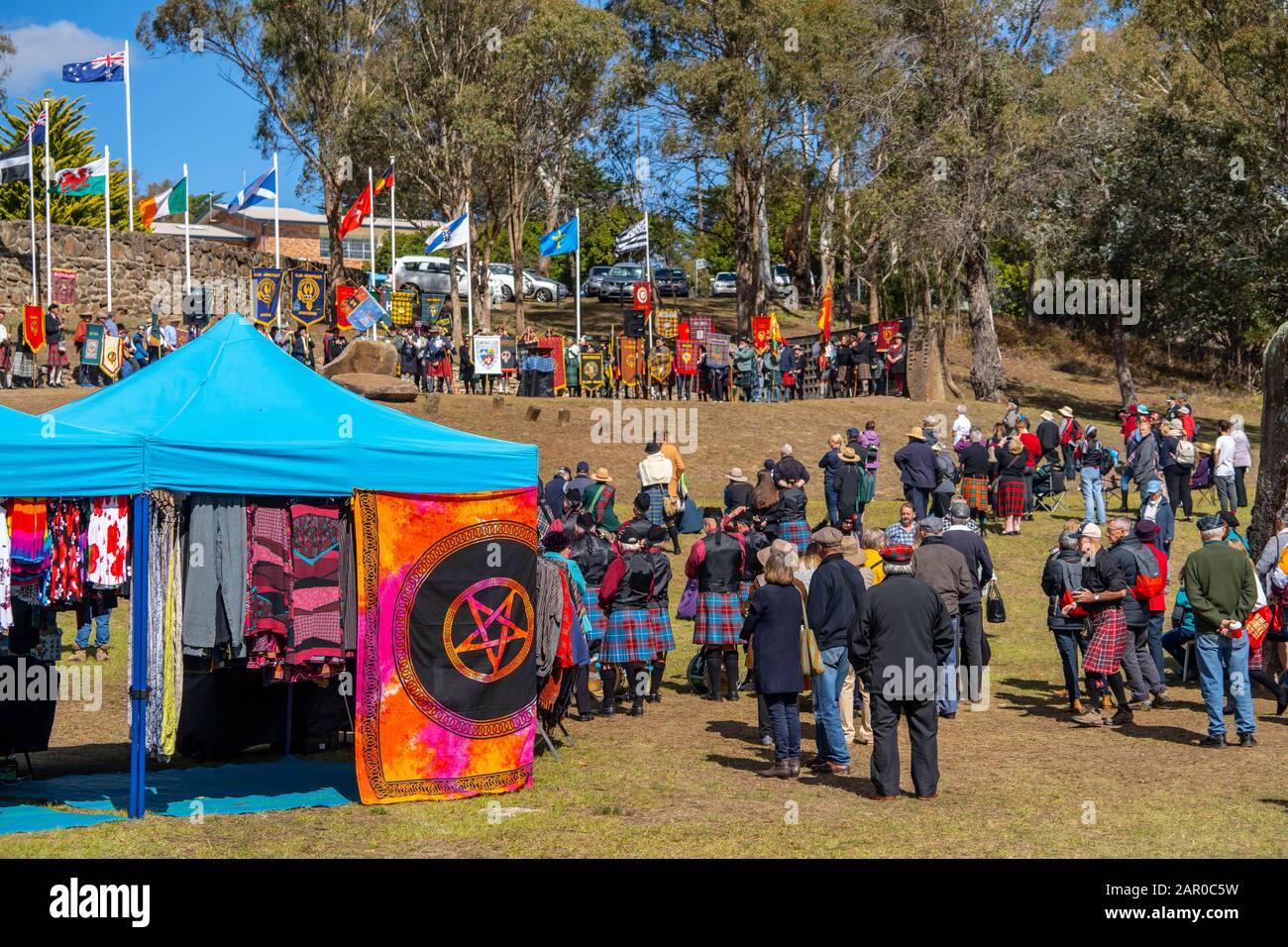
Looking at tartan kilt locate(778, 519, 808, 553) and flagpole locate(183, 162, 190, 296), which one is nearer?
tartan kilt locate(778, 519, 808, 553)

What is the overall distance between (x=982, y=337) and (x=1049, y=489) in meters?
15.2

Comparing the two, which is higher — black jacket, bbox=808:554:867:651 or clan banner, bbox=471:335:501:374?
clan banner, bbox=471:335:501:374

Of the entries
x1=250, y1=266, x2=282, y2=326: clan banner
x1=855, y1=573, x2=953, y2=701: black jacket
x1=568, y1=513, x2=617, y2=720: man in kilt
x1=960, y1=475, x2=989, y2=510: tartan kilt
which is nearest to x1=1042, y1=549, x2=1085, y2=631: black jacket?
x1=855, y1=573, x2=953, y2=701: black jacket

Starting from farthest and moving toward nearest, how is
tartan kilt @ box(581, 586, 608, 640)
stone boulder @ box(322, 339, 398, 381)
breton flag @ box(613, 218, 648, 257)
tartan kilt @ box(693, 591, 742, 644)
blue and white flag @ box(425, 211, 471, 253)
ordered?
breton flag @ box(613, 218, 648, 257)
blue and white flag @ box(425, 211, 471, 253)
stone boulder @ box(322, 339, 398, 381)
tartan kilt @ box(693, 591, 742, 644)
tartan kilt @ box(581, 586, 608, 640)

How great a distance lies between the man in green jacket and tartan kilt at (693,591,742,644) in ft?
13.3

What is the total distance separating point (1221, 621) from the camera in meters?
11.3

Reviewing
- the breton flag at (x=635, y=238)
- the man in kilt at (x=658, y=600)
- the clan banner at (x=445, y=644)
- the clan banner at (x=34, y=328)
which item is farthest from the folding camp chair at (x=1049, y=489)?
the clan banner at (x=34, y=328)

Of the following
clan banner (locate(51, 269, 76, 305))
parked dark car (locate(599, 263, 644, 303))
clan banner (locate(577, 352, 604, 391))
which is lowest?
clan banner (locate(577, 352, 604, 391))

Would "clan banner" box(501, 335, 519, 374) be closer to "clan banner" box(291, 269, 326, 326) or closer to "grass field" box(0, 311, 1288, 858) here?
"clan banner" box(291, 269, 326, 326)

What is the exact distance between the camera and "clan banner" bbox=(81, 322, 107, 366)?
28359 mm

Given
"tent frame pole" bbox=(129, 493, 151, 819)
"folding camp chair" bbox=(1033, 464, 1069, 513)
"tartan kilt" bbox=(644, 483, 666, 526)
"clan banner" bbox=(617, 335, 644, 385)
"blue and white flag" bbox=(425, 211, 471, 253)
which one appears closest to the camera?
"tent frame pole" bbox=(129, 493, 151, 819)

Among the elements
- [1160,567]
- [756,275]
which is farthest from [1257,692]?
[756,275]

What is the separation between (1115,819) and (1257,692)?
19.1ft

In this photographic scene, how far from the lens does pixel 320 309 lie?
30328 mm
